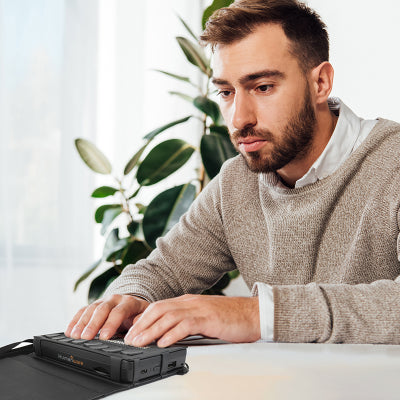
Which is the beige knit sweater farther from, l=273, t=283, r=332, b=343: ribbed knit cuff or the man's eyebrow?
the man's eyebrow

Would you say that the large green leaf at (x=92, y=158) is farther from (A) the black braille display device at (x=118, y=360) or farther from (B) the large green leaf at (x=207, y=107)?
(A) the black braille display device at (x=118, y=360)

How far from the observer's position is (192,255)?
1179 millimetres

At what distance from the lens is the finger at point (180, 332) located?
0.61 meters

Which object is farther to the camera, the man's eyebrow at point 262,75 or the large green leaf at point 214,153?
the large green leaf at point 214,153

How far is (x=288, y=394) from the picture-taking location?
417 millimetres

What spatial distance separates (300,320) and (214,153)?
0.92 metres

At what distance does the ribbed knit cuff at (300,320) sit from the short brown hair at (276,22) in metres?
0.65

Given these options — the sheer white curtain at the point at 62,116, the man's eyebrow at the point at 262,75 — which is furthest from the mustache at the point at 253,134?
the sheer white curtain at the point at 62,116

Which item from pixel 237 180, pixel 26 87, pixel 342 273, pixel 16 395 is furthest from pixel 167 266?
pixel 26 87

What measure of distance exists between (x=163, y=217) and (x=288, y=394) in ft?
3.91

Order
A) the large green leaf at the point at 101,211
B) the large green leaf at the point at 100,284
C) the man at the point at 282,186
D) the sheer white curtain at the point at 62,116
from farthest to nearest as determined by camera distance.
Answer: the sheer white curtain at the point at 62,116, the large green leaf at the point at 101,211, the large green leaf at the point at 100,284, the man at the point at 282,186

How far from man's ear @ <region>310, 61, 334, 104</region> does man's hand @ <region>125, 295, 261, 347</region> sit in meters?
0.66

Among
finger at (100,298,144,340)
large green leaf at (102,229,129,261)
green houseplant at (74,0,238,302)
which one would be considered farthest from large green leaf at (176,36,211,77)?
finger at (100,298,144,340)

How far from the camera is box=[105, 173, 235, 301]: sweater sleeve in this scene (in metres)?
1.11
